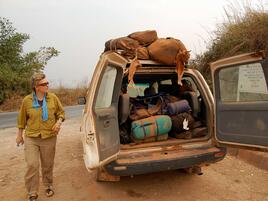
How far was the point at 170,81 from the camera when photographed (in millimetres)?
5461

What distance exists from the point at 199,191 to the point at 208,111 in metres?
1.14

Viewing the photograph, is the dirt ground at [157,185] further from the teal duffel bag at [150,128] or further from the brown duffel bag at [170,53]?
the brown duffel bag at [170,53]

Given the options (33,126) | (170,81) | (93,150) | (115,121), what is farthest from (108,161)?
(170,81)

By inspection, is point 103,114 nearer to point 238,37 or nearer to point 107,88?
point 107,88

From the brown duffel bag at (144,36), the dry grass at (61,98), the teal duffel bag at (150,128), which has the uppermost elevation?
the brown duffel bag at (144,36)

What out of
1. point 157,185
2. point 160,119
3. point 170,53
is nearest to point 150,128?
point 160,119

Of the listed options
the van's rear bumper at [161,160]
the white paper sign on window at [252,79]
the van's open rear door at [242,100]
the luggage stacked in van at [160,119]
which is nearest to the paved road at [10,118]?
the luggage stacked in van at [160,119]

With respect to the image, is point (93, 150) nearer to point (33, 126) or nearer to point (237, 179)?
point (33, 126)

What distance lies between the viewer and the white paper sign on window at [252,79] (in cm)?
350

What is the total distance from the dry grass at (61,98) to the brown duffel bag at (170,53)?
18359 millimetres

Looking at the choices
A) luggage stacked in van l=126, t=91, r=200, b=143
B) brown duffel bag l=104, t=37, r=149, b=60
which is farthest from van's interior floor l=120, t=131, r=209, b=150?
brown duffel bag l=104, t=37, r=149, b=60

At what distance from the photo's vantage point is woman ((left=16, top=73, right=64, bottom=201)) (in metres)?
3.72

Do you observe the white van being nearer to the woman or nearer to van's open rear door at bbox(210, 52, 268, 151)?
van's open rear door at bbox(210, 52, 268, 151)

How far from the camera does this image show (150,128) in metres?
3.96
